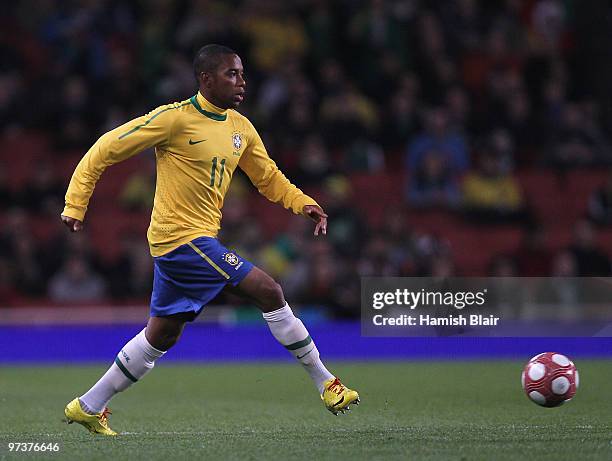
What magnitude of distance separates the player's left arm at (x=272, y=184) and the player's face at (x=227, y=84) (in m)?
0.32

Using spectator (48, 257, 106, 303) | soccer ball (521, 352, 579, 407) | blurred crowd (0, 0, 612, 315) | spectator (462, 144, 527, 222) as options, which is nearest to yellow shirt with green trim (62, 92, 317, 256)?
soccer ball (521, 352, 579, 407)

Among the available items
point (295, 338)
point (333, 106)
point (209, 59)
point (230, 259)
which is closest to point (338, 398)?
point (295, 338)

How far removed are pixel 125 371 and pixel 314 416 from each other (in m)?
1.48

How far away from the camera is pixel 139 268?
44.5ft

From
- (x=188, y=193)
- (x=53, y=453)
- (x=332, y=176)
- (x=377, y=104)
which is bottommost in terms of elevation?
(x=53, y=453)

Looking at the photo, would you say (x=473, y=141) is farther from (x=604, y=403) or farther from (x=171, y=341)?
(x=171, y=341)

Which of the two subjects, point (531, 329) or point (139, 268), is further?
point (139, 268)

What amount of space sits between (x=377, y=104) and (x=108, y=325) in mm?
4936

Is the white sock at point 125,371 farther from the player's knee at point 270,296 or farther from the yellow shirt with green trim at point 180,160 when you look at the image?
the player's knee at point 270,296

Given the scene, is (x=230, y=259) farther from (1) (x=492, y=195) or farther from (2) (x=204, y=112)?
(1) (x=492, y=195)

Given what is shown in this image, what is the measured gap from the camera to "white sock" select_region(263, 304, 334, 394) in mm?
6758

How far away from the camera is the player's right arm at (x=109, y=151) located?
6.40m

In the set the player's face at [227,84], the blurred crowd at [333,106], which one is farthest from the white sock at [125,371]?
the blurred crowd at [333,106]

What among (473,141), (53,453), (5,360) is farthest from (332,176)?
(53,453)
